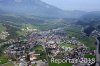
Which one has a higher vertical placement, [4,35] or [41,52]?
[4,35]

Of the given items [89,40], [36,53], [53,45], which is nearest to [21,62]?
[36,53]

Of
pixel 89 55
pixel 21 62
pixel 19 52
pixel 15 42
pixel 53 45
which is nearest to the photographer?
pixel 21 62

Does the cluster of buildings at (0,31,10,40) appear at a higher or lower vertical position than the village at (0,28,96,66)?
higher

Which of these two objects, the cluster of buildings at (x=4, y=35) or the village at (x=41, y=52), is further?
the cluster of buildings at (x=4, y=35)

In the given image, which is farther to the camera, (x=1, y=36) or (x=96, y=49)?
(x=1, y=36)

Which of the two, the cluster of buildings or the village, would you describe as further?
the cluster of buildings

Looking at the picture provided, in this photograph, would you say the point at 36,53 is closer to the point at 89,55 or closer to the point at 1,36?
the point at 89,55

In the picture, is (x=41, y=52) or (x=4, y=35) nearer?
(x=41, y=52)

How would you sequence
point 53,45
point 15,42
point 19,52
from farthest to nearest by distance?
point 15,42 → point 53,45 → point 19,52

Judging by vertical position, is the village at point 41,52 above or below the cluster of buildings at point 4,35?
below
